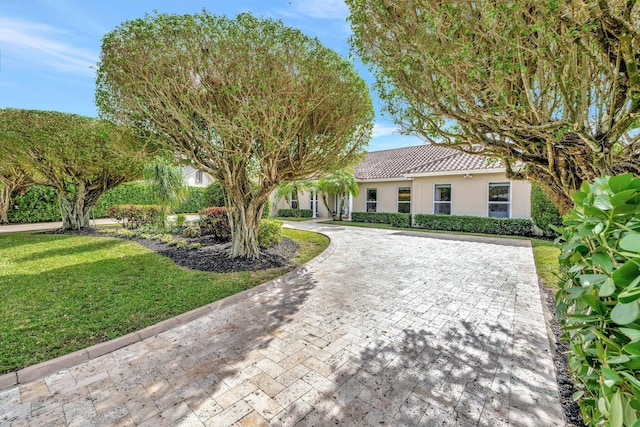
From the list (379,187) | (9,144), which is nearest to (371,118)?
(379,187)

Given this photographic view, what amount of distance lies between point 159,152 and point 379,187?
14.9 metres

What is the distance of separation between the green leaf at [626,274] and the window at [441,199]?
15814 millimetres

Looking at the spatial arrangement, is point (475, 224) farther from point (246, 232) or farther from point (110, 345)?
point (110, 345)

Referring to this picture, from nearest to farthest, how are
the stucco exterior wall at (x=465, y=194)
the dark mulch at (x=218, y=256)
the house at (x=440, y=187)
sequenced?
the dark mulch at (x=218, y=256) < the stucco exterior wall at (x=465, y=194) < the house at (x=440, y=187)

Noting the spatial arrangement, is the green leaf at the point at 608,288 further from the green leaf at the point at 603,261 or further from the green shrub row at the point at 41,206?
the green shrub row at the point at 41,206

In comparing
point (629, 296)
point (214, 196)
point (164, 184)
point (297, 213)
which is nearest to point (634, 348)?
point (629, 296)

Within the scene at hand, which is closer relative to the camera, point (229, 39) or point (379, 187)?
point (229, 39)

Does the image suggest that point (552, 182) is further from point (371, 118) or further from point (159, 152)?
point (159, 152)

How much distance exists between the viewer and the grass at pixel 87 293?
3740 millimetres

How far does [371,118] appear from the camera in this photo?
803cm

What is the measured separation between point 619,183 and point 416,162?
735 inches

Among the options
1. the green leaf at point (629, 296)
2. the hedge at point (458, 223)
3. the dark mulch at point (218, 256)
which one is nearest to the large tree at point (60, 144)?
the dark mulch at point (218, 256)

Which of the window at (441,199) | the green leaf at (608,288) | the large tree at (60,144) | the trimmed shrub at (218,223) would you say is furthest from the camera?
the window at (441,199)

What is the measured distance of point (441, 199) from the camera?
16125mm
